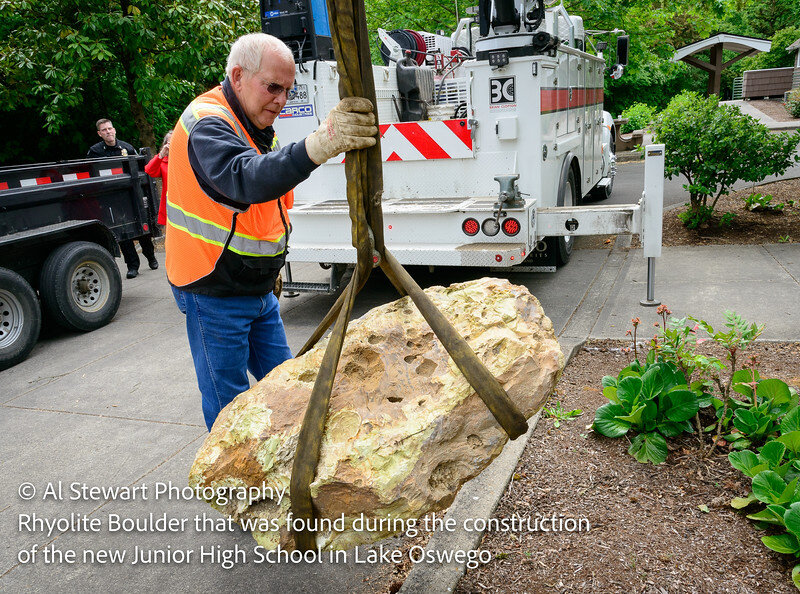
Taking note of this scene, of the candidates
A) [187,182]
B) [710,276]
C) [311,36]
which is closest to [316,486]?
[187,182]

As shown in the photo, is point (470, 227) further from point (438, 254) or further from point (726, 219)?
point (726, 219)

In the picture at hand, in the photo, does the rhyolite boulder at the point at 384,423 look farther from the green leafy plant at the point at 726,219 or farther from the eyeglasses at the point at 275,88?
the green leafy plant at the point at 726,219

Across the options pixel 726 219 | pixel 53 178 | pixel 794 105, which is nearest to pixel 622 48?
pixel 726 219

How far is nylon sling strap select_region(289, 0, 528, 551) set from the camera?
5.71 ft

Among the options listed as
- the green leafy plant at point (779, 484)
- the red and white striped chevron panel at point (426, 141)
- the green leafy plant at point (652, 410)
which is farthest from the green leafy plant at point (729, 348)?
the red and white striped chevron panel at point (426, 141)

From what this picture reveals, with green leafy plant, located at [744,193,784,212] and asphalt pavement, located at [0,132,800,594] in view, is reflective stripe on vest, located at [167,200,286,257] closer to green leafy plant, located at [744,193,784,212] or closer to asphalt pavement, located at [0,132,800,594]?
asphalt pavement, located at [0,132,800,594]

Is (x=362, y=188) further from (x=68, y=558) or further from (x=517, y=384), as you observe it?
(x=68, y=558)

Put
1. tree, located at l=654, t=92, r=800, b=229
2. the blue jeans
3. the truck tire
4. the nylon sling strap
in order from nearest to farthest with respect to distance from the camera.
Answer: the nylon sling strap → the blue jeans → the truck tire → tree, located at l=654, t=92, r=800, b=229

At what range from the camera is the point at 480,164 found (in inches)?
225

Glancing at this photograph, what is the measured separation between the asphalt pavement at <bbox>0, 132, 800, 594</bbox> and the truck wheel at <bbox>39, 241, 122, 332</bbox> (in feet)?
0.61

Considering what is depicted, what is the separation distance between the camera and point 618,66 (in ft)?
27.1

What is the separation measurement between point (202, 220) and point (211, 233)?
2.2 inches

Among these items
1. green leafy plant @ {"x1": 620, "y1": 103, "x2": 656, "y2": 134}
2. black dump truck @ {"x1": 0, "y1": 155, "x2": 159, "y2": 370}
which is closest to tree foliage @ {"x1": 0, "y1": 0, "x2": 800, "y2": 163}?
black dump truck @ {"x1": 0, "y1": 155, "x2": 159, "y2": 370}

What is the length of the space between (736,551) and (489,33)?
4617 millimetres
